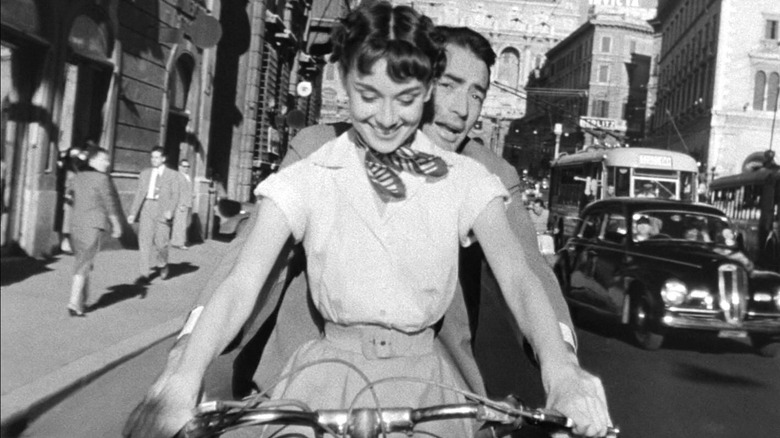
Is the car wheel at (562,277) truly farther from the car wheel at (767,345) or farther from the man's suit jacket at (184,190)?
the man's suit jacket at (184,190)

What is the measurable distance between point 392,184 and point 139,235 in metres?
0.50

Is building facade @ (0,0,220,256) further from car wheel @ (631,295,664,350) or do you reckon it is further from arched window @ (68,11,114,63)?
car wheel @ (631,295,664,350)

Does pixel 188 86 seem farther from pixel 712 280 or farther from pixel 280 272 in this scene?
pixel 712 280

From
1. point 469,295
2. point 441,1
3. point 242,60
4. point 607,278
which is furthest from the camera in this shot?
point 607,278

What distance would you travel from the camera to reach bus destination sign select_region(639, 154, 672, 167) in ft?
63.2

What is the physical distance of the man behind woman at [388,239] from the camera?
1488 mm

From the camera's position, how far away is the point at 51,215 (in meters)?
0.88

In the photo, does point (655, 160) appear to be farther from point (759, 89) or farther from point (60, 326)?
point (60, 326)

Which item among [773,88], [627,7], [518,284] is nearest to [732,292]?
[627,7]

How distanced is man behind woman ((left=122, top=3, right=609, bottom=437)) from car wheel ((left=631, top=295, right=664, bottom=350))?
685cm

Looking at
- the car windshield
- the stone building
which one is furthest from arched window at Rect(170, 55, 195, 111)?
the car windshield

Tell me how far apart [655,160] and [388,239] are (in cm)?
1894

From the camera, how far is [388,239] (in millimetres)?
1486

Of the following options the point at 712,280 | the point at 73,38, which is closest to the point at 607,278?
the point at 712,280
